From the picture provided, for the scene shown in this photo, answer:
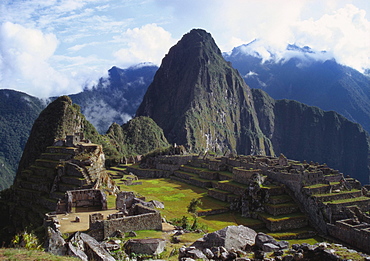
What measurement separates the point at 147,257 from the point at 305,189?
2854 centimetres

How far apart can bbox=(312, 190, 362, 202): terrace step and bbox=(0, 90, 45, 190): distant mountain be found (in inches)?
3062

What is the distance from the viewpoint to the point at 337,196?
1535 inches

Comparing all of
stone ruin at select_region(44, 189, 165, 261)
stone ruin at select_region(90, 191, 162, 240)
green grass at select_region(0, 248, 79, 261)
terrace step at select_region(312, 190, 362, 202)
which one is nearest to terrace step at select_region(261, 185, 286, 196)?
terrace step at select_region(312, 190, 362, 202)

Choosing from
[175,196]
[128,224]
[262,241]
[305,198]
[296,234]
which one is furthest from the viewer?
[175,196]

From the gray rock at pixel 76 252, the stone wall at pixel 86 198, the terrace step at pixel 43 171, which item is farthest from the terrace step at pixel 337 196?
the terrace step at pixel 43 171

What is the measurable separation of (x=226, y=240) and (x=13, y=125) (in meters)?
115

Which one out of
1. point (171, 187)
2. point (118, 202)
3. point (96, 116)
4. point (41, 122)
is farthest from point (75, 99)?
point (118, 202)

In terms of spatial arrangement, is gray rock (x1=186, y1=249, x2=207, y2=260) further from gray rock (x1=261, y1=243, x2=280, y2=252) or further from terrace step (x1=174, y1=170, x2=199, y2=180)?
terrace step (x1=174, y1=170, x2=199, y2=180)

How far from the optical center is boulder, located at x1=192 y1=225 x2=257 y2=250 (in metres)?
17.5

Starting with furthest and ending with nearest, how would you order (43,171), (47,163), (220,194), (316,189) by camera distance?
1. (220,194)
2. (47,163)
3. (43,171)
4. (316,189)

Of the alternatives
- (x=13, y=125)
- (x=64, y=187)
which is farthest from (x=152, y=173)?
(x=13, y=125)

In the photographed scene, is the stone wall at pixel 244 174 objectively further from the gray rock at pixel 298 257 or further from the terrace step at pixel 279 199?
the gray rock at pixel 298 257

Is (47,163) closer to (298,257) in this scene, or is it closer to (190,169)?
(190,169)

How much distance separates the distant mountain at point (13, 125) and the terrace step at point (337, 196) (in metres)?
77.8
